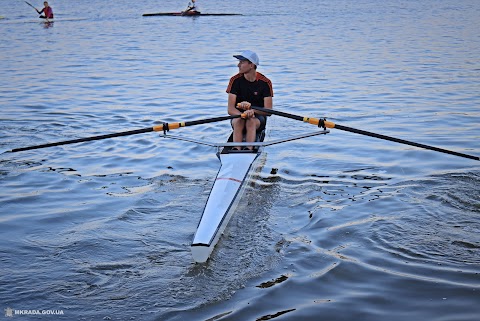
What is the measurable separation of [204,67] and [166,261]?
17391 millimetres

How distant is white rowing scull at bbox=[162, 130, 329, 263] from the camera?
6.72 meters

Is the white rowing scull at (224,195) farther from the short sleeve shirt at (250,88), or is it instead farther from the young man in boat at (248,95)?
the short sleeve shirt at (250,88)

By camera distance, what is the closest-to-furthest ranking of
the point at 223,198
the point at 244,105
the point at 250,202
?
the point at 223,198, the point at 250,202, the point at 244,105

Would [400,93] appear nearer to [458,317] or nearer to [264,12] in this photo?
[458,317]

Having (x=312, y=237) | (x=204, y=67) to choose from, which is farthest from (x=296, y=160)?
(x=204, y=67)

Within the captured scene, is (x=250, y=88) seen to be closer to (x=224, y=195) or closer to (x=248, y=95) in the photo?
(x=248, y=95)

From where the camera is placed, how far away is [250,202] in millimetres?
8891

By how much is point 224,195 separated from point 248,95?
2990mm

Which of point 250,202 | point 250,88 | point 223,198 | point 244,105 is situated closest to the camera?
point 223,198

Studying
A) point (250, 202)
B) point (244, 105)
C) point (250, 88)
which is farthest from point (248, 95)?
point (250, 202)

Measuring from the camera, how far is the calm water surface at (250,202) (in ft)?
20.0

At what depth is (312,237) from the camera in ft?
24.9

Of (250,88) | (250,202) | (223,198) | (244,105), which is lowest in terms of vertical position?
(250,202)

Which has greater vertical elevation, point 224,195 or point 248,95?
point 248,95
